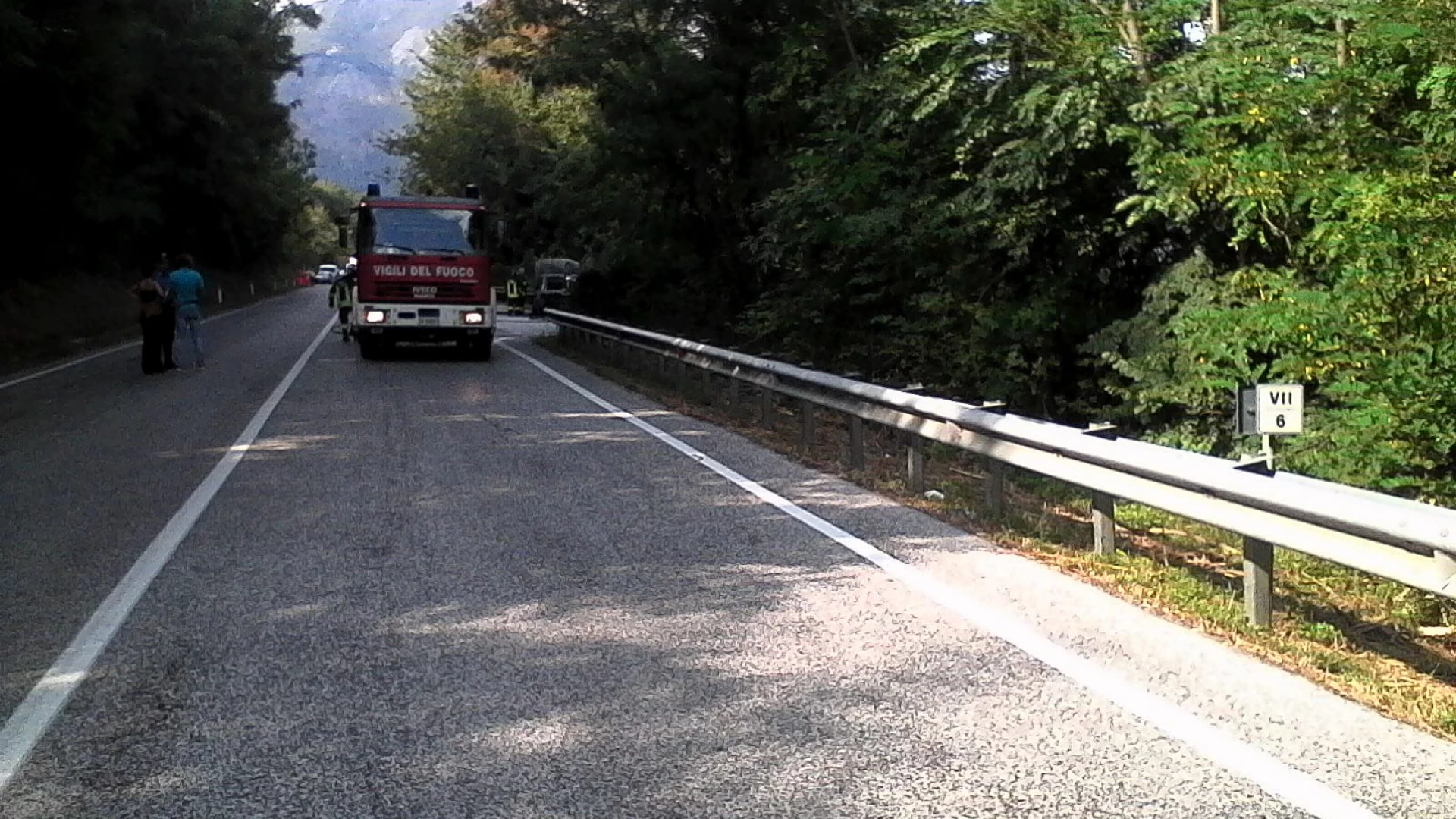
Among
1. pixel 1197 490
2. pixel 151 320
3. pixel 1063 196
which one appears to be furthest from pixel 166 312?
pixel 1197 490

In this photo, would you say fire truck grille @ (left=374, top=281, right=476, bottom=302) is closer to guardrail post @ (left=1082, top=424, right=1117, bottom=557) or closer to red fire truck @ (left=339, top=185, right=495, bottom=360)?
red fire truck @ (left=339, top=185, right=495, bottom=360)

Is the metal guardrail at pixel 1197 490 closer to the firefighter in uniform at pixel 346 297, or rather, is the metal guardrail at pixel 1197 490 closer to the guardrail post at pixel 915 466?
the guardrail post at pixel 915 466

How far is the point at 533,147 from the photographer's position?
5912 centimetres

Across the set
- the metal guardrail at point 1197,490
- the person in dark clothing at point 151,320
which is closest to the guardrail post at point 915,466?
the metal guardrail at point 1197,490

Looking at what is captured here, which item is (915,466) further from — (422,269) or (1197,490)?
(422,269)

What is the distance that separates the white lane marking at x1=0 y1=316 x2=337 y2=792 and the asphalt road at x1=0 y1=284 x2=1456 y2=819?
0.07 metres

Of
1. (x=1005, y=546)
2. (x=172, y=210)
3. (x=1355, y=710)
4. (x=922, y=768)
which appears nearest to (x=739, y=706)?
(x=922, y=768)

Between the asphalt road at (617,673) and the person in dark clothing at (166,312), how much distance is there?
36.5 ft

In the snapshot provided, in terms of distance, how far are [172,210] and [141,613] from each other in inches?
2422

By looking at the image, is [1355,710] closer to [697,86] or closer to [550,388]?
[550,388]

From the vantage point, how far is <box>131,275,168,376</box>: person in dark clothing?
20.9 m

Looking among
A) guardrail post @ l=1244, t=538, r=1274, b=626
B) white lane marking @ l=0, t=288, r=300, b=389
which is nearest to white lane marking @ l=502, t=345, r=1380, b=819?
guardrail post @ l=1244, t=538, r=1274, b=626

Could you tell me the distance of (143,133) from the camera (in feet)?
182

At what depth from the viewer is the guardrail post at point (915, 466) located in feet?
35.2
